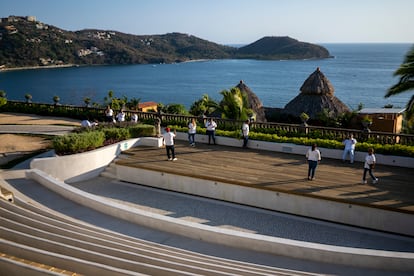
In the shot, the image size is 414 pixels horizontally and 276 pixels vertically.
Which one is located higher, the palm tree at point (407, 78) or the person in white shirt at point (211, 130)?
the palm tree at point (407, 78)

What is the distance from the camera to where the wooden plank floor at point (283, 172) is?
11925 mm

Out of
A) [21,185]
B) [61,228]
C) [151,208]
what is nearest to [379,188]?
[151,208]

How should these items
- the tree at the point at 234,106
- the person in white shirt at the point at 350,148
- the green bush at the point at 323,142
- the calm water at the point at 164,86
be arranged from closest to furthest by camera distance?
the green bush at the point at 323,142 → the person in white shirt at the point at 350,148 → the tree at the point at 234,106 → the calm water at the point at 164,86

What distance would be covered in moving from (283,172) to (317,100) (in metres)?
13.4

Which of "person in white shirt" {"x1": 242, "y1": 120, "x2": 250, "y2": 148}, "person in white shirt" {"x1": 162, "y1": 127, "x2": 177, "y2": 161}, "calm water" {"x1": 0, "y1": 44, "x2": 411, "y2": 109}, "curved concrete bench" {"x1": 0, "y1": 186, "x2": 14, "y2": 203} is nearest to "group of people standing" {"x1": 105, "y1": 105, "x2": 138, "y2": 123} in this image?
"person in white shirt" {"x1": 162, "y1": 127, "x2": 177, "y2": 161}

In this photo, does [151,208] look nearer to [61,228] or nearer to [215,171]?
[215,171]

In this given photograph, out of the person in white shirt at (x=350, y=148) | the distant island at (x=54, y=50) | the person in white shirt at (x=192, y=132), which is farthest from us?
the distant island at (x=54, y=50)

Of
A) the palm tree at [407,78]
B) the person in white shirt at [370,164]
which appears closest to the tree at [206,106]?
the palm tree at [407,78]

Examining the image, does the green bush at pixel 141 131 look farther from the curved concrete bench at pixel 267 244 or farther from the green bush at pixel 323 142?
the curved concrete bench at pixel 267 244

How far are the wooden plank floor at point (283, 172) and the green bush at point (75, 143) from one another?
4.75 ft

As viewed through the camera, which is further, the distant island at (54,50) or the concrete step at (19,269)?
the distant island at (54,50)

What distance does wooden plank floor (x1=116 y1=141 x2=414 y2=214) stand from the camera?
11.9 meters

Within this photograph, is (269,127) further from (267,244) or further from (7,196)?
(7,196)

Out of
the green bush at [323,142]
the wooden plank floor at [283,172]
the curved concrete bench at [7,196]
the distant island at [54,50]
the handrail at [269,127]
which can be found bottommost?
the curved concrete bench at [7,196]
